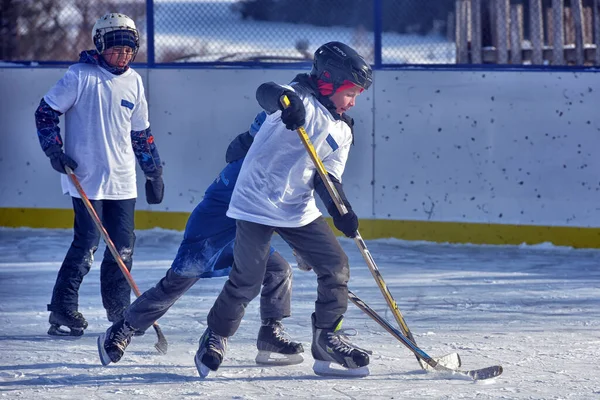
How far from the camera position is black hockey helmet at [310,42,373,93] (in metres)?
3.65

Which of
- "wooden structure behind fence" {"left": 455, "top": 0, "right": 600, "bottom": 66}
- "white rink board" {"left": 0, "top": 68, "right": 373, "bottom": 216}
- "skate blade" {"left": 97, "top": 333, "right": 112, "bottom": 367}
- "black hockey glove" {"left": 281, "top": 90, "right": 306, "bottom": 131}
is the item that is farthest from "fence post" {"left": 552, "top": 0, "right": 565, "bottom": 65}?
"skate blade" {"left": 97, "top": 333, "right": 112, "bottom": 367}

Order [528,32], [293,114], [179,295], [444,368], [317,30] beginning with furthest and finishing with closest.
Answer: [317,30] < [528,32] < [179,295] < [444,368] < [293,114]

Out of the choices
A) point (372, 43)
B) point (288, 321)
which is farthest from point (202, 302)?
point (372, 43)

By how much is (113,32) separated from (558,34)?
354cm

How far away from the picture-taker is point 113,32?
4.46 m

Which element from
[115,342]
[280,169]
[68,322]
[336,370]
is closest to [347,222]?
[280,169]

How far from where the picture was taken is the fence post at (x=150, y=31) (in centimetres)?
748

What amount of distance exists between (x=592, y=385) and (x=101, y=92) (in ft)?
7.10

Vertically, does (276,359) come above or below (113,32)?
below

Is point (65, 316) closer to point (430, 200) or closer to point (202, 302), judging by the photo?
point (202, 302)

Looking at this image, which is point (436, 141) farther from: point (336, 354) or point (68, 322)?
point (336, 354)

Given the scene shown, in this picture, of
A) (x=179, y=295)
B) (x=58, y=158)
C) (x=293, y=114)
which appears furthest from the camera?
(x=58, y=158)

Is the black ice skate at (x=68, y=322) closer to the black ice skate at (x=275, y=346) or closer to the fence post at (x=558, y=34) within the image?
the black ice skate at (x=275, y=346)

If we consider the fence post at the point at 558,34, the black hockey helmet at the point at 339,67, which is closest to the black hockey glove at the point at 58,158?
the black hockey helmet at the point at 339,67
